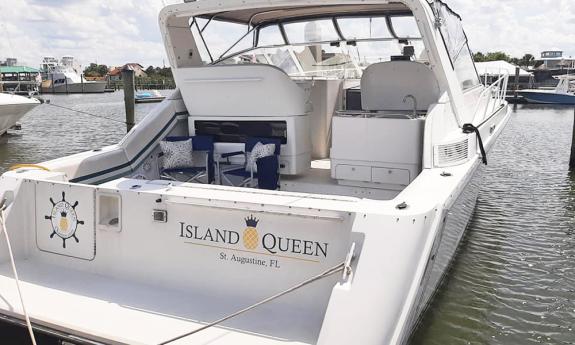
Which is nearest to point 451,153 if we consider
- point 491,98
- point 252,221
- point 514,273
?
point 252,221

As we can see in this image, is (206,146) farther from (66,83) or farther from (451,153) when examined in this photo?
(66,83)

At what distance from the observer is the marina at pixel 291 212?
2967 mm

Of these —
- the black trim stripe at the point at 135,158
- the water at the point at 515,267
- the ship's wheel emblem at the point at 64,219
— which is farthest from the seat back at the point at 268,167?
the water at the point at 515,267

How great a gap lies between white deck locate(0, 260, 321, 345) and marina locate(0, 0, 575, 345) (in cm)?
1

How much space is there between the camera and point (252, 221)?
326cm

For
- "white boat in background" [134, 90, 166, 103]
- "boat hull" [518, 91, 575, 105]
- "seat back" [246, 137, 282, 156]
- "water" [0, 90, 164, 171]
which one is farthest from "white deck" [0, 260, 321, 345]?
"white boat in background" [134, 90, 166, 103]

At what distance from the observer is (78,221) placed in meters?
3.74

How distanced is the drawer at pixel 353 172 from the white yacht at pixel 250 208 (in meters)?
0.01

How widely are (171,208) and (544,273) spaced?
14.8ft

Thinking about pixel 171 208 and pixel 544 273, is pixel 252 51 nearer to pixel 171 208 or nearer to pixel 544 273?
pixel 171 208

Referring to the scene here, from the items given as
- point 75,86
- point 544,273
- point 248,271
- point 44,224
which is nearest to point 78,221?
point 44,224

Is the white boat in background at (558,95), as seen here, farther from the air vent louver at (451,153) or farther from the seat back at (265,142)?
the seat back at (265,142)

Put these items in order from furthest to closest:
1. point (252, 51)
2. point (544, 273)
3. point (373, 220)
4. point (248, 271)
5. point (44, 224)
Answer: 1. point (252, 51)
2. point (544, 273)
3. point (44, 224)
4. point (248, 271)
5. point (373, 220)

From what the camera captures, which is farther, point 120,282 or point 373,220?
point 120,282
